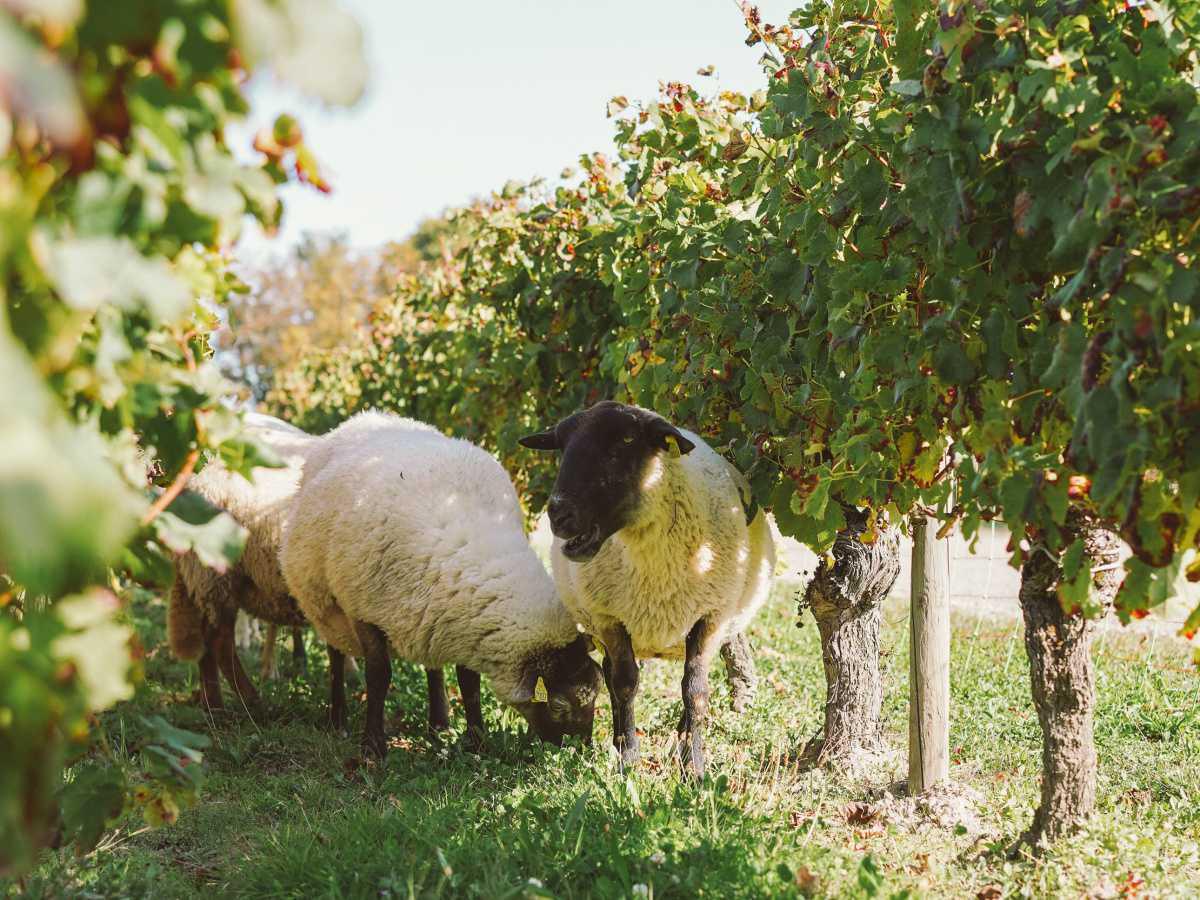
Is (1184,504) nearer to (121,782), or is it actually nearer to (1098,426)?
Result: (1098,426)

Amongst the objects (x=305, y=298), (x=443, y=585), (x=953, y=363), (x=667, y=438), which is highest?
(x=305, y=298)

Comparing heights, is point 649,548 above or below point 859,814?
above

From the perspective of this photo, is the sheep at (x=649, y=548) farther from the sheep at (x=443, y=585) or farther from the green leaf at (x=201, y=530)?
the green leaf at (x=201, y=530)

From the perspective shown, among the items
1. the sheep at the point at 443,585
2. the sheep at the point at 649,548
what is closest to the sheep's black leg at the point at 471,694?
the sheep at the point at 443,585

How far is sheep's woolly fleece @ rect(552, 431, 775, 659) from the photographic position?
4863 millimetres

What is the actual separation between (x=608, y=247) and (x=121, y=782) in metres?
4.18

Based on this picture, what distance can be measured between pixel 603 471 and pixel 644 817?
1579mm

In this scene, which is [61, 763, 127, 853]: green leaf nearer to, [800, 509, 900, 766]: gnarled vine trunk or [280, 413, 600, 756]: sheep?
[280, 413, 600, 756]: sheep

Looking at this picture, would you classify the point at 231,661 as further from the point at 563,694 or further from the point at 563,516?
the point at 563,516

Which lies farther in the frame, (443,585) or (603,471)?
(443,585)

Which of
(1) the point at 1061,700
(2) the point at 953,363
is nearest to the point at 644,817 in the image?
(1) the point at 1061,700

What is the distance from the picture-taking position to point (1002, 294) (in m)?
3.22

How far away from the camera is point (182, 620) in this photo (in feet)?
22.4

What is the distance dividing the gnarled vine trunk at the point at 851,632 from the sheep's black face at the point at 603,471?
1.03 meters
